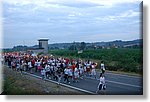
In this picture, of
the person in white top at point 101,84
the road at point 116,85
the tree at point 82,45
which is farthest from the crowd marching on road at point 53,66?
the tree at point 82,45

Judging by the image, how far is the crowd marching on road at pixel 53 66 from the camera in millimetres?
10602

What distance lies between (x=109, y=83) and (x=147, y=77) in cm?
72

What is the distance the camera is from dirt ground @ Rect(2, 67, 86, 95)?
1023 cm

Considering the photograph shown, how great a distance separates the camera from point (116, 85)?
10297 mm

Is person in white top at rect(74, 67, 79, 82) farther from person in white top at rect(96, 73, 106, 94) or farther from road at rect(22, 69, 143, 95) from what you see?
person in white top at rect(96, 73, 106, 94)

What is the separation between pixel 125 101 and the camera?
33.4ft

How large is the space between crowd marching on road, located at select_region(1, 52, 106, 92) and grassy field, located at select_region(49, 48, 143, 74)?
0.10m

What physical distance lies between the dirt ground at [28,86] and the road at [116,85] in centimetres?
21

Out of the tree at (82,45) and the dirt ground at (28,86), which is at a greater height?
the tree at (82,45)

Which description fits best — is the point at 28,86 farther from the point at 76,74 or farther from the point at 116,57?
the point at 116,57

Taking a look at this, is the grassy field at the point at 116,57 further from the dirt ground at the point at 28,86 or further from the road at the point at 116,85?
the dirt ground at the point at 28,86

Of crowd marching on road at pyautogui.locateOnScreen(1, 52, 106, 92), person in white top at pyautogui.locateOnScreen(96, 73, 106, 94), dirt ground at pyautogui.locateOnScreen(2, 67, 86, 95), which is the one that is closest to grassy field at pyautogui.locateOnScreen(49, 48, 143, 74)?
crowd marching on road at pyautogui.locateOnScreen(1, 52, 106, 92)

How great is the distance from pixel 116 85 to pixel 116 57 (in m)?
0.55

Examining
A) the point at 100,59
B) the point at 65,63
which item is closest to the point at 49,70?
the point at 65,63
